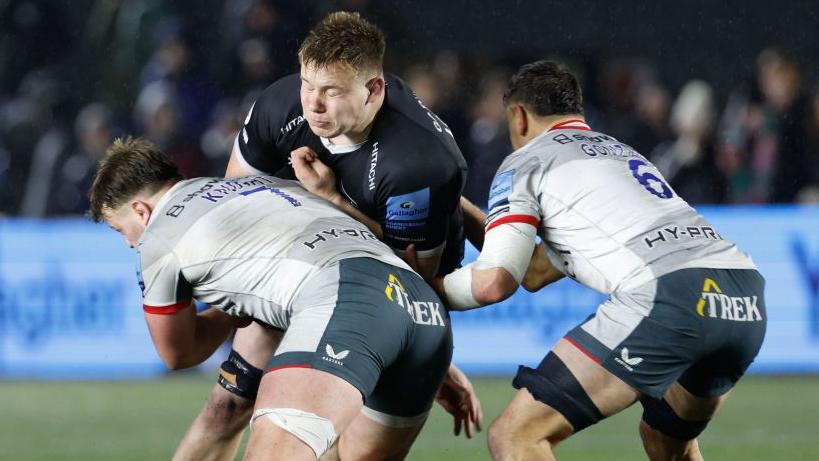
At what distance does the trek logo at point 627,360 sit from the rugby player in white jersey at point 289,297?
1.89 feet

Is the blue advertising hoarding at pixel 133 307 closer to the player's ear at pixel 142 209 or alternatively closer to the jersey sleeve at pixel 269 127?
the jersey sleeve at pixel 269 127

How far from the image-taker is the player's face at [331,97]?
14.7ft

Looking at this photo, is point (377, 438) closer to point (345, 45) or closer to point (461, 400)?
point (461, 400)

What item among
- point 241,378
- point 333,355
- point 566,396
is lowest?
point 241,378

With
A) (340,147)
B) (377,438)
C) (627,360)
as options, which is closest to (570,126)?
(340,147)

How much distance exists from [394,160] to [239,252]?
78cm

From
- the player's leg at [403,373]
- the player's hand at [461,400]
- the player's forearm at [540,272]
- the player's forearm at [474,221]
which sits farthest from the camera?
the player's forearm at [474,221]

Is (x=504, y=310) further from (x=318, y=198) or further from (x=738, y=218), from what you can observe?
(x=318, y=198)

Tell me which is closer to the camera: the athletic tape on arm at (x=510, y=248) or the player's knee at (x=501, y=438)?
the player's knee at (x=501, y=438)

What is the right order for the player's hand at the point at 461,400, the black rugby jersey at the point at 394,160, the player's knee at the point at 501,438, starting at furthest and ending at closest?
the player's hand at the point at 461,400, the black rugby jersey at the point at 394,160, the player's knee at the point at 501,438

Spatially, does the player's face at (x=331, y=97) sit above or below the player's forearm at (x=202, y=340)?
above

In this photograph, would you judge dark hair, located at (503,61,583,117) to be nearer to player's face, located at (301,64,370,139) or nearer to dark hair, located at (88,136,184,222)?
player's face, located at (301,64,370,139)

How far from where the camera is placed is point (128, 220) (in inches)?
179

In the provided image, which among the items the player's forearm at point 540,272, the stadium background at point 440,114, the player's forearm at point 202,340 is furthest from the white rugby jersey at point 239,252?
the stadium background at point 440,114
